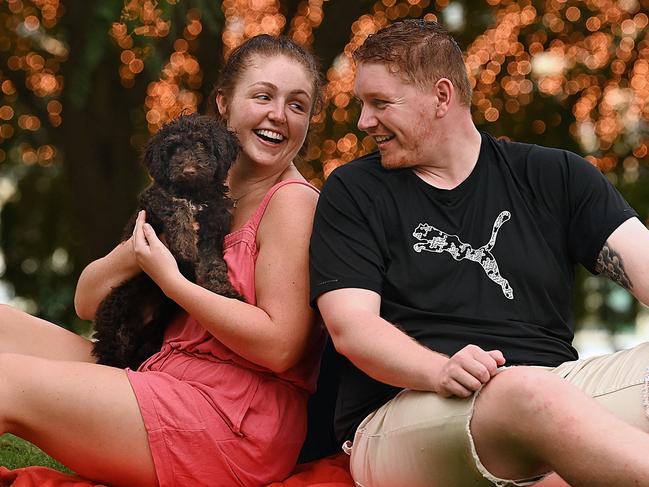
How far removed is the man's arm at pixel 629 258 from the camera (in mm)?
3346

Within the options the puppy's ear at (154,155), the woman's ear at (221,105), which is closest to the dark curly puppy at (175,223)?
the puppy's ear at (154,155)

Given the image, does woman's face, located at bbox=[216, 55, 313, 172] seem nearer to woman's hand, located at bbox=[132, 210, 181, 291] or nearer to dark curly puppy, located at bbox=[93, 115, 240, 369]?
dark curly puppy, located at bbox=[93, 115, 240, 369]

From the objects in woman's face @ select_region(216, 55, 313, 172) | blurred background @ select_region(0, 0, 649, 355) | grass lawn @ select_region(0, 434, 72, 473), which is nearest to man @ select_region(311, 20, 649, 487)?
woman's face @ select_region(216, 55, 313, 172)

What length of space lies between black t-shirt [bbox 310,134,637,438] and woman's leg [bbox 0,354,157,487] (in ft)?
2.30

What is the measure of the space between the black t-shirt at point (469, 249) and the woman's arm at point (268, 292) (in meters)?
0.09

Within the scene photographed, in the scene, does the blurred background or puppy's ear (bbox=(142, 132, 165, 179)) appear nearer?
puppy's ear (bbox=(142, 132, 165, 179))

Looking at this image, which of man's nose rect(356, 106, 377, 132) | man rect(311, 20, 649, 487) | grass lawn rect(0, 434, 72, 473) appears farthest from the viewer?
grass lawn rect(0, 434, 72, 473)

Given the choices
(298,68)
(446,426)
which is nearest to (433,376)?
(446,426)

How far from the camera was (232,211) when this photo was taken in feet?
12.1

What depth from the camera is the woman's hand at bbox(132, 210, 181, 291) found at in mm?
3330

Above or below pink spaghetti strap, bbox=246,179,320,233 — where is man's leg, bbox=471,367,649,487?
below

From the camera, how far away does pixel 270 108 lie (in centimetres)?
375

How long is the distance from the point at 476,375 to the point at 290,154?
143 centimetres

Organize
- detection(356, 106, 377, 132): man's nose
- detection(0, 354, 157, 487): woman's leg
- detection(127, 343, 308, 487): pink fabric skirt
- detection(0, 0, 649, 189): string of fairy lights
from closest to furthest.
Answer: detection(0, 354, 157, 487): woman's leg
detection(127, 343, 308, 487): pink fabric skirt
detection(356, 106, 377, 132): man's nose
detection(0, 0, 649, 189): string of fairy lights
